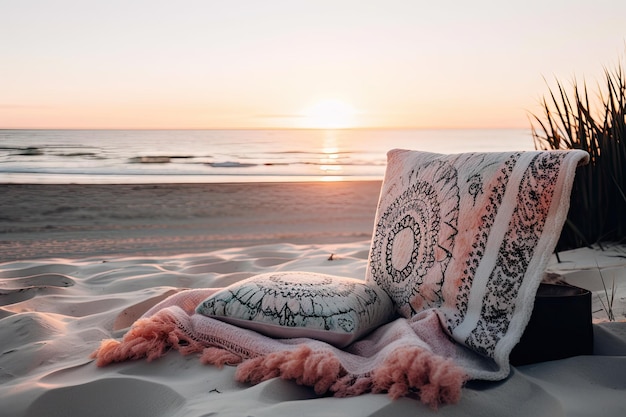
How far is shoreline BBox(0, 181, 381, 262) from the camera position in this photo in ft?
16.3

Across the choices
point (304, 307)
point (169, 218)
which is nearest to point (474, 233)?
point (304, 307)

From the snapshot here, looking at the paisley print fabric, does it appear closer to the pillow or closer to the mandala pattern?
the mandala pattern

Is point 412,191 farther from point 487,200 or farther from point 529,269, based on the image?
point 529,269

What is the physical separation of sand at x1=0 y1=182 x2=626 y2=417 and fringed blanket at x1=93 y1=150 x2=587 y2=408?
8 cm

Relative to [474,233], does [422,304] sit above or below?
below

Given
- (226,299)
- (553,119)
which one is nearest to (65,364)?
(226,299)

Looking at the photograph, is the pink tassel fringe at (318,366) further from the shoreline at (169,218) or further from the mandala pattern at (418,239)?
the shoreline at (169,218)

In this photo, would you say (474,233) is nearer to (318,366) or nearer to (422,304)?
(422,304)

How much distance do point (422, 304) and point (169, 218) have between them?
4.66 m

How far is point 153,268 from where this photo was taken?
12.0 ft

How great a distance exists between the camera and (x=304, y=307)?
2.02 metres

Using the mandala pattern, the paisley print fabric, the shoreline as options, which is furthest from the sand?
the mandala pattern

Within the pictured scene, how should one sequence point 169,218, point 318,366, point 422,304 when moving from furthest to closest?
point 169,218 < point 422,304 < point 318,366

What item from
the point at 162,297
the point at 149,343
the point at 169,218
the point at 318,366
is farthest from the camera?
the point at 169,218
